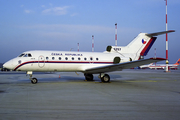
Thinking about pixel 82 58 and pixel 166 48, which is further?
pixel 166 48

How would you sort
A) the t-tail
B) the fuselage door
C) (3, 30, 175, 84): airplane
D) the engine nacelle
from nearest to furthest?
1. (3, 30, 175, 84): airplane
2. the fuselage door
3. the engine nacelle
4. the t-tail

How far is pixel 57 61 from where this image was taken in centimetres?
1903

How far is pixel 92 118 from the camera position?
6070mm

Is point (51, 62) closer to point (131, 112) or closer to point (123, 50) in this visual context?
point (123, 50)

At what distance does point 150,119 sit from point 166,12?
45054 millimetres

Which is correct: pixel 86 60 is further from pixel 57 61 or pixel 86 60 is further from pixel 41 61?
pixel 41 61

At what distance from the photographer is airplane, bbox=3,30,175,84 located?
58.1 feet

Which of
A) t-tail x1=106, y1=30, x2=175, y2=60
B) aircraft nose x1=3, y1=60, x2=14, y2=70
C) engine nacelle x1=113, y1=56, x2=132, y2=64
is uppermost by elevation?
t-tail x1=106, y1=30, x2=175, y2=60

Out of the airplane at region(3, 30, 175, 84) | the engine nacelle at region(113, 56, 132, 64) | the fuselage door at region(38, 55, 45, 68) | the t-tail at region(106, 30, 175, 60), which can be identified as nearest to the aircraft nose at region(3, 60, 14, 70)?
the airplane at region(3, 30, 175, 84)

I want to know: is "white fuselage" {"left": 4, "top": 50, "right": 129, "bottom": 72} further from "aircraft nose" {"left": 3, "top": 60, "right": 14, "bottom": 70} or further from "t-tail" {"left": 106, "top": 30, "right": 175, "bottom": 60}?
"t-tail" {"left": 106, "top": 30, "right": 175, "bottom": 60}

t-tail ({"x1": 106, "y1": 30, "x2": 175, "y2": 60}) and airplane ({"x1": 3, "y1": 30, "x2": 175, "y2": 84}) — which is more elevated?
t-tail ({"x1": 106, "y1": 30, "x2": 175, "y2": 60})

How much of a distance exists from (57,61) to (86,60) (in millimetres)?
3225

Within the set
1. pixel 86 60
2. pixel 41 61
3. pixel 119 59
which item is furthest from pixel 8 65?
pixel 119 59

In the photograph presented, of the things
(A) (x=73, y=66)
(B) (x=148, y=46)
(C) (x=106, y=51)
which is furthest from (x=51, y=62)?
(B) (x=148, y=46)
